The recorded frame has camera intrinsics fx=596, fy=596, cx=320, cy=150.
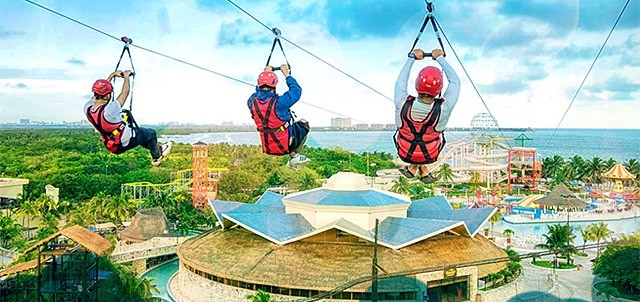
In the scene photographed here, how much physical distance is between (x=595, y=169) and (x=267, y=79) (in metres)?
57.9

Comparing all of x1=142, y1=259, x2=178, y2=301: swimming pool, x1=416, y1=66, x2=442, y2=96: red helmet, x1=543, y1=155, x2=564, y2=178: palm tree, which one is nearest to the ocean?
x1=543, y1=155, x2=564, y2=178: palm tree

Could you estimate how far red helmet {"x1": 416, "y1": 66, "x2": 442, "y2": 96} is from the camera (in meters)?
6.29

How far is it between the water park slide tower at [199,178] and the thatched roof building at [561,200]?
877 inches

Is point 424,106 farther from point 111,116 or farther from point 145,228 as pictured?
point 145,228

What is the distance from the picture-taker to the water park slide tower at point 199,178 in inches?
1506

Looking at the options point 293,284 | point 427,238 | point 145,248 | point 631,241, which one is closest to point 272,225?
point 293,284

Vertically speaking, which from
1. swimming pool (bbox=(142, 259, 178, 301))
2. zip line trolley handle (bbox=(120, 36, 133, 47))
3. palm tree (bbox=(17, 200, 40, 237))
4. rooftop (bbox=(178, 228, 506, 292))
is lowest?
swimming pool (bbox=(142, 259, 178, 301))

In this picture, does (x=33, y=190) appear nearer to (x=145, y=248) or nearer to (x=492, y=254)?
(x=145, y=248)

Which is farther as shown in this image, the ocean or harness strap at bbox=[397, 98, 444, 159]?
the ocean

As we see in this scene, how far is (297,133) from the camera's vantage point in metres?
7.98

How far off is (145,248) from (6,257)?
5694 millimetres

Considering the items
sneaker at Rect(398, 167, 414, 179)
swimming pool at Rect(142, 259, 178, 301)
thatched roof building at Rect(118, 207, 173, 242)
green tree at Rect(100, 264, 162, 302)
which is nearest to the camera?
sneaker at Rect(398, 167, 414, 179)

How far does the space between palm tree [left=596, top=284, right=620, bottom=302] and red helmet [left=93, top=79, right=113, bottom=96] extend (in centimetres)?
1714

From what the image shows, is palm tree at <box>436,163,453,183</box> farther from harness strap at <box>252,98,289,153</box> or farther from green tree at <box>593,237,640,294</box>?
harness strap at <box>252,98,289,153</box>
